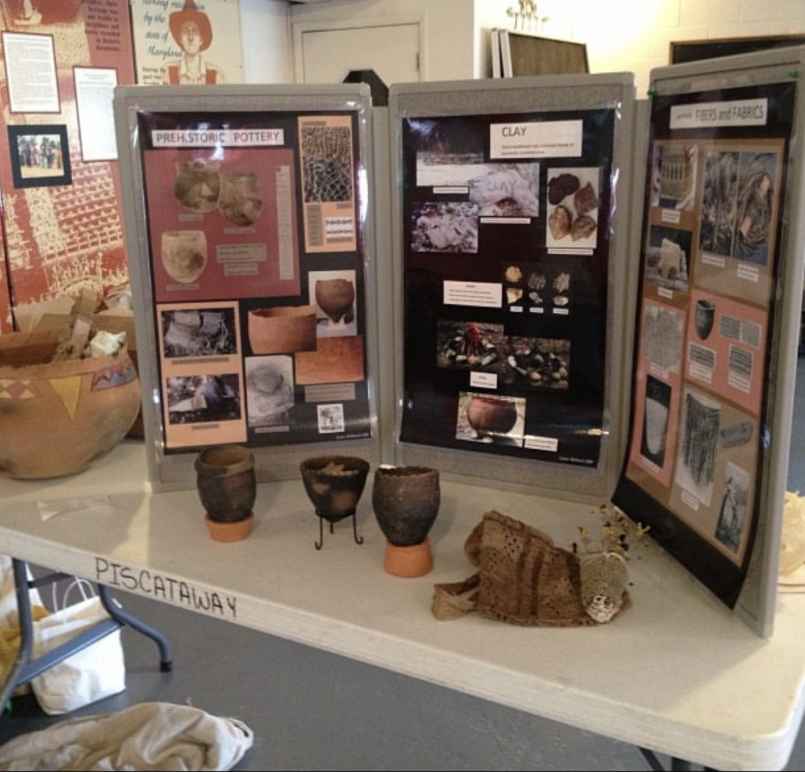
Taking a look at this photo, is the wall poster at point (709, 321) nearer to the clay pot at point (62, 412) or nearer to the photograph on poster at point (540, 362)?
the photograph on poster at point (540, 362)

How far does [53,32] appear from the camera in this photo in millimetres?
3537

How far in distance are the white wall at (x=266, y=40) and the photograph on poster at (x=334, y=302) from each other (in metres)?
3.65

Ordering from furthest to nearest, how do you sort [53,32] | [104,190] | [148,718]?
[104,190]
[53,32]
[148,718]

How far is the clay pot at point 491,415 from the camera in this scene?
1352 millimetres

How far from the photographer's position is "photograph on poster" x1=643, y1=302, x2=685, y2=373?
1.12 m

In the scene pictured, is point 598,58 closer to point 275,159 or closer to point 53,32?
point 53,32

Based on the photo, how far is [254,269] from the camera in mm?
1358

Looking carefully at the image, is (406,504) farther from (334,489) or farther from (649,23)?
(649,23)

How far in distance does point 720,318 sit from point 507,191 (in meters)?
0.39

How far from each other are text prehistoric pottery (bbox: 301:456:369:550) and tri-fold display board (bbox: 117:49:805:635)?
0.20 metres

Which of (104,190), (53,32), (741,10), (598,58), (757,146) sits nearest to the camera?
(757,146)

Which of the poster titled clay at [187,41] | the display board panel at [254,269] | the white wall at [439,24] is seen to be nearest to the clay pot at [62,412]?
the display board panel at [254,269]

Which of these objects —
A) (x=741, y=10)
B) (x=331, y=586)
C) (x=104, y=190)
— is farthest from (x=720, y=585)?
(x=741, y=10)

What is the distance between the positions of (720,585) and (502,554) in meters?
0.26
